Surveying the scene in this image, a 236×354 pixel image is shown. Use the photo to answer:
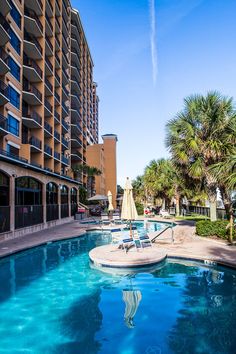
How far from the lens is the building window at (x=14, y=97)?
80.7 ft

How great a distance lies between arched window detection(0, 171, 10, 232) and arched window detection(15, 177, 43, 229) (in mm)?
1301

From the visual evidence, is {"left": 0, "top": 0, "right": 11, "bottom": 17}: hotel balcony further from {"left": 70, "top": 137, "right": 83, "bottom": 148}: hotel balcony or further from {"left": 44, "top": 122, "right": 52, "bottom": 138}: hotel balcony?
{"left": 70, "top": 137, "right": 83, "bottom": 148}: hotel balcony

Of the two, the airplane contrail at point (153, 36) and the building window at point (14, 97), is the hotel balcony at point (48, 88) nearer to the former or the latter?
the building window at point (14, 97)

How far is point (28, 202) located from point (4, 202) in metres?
4.12

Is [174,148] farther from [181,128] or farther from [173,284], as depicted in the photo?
[173,284]

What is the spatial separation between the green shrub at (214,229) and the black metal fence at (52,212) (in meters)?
15.3

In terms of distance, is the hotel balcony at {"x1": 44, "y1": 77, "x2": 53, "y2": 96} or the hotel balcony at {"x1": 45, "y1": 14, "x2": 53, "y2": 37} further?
the hotel balcony at {"x1": 45, "y1": 14, "x2": 53, "y2": 37}

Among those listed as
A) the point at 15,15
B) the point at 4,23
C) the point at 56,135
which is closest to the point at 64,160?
the point at 56,135

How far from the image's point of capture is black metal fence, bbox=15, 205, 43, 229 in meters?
19.5

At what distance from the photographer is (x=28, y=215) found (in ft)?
69.9

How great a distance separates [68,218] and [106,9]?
24342 millimetres

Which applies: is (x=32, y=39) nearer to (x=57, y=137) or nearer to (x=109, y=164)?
(x=57, y=137)

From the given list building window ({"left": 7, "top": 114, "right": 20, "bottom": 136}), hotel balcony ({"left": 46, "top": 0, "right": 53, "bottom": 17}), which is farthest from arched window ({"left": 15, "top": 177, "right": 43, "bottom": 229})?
hotel balcony ({"left": 46, "top": 0, "right": 53, "bottom": 17})

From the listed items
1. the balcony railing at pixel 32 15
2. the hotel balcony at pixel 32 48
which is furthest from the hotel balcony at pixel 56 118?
the balcony railing at pixel 32 15
